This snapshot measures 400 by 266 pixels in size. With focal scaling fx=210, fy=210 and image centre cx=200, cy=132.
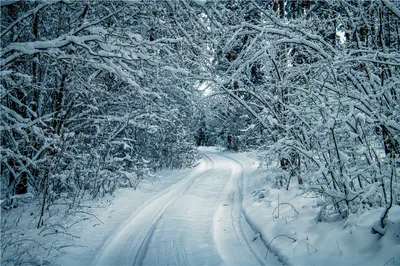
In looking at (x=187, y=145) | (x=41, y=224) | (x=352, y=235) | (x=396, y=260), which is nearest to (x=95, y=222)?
(x=41, y=224)

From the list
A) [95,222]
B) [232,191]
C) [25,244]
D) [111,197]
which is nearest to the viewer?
[25,244]

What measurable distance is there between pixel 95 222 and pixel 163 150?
815 centimetres

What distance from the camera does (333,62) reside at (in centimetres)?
319

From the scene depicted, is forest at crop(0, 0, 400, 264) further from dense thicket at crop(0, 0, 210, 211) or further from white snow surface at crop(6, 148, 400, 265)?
white snow surface at crop(6, 148, 400, 265)

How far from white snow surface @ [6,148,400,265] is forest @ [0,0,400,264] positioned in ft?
0.96

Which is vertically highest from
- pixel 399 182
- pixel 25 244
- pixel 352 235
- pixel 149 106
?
pixel 149 106

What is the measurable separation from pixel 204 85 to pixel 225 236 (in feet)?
12.4

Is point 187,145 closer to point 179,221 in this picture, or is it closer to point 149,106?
point 149,106

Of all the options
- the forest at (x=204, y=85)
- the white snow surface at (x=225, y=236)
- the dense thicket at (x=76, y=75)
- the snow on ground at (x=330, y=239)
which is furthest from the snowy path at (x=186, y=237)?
the dense thicket at (x=76, y=75)

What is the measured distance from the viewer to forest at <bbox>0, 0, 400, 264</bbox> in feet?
10.4

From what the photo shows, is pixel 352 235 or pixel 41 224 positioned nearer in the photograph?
pixel 352 235

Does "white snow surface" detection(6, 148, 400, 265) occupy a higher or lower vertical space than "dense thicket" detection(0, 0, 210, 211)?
lower

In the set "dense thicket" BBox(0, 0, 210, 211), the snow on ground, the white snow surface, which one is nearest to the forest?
"dense thicket" BBox(0, 0, 210, 211)

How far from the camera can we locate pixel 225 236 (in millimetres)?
4266
